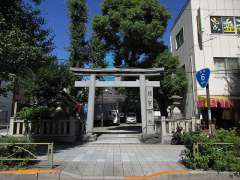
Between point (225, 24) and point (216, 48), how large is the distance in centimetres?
235

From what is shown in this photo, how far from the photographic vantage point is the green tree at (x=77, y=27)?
21.7m

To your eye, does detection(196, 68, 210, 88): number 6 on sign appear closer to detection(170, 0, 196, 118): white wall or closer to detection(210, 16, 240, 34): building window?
detection(170, 0, 196, 118): white wall

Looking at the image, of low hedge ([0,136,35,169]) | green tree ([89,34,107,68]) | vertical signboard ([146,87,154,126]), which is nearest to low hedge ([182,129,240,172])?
low hedge ([0,136,35,169])

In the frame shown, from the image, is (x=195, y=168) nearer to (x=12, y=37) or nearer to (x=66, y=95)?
(x=12, y=37)


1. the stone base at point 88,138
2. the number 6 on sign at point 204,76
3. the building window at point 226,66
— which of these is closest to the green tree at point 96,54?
the stone base at point 88,138

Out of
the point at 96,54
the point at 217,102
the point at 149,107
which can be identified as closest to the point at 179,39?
the point at 217,102

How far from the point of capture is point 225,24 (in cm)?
2180

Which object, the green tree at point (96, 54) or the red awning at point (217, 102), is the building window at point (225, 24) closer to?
the red awning at point (217, 102)

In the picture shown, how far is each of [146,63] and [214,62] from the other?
6.54 metres

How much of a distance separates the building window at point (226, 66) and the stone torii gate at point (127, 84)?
6255 mm

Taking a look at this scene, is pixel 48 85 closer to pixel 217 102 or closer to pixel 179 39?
pixel 217 102

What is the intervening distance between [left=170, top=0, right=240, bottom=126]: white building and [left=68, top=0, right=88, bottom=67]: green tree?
9401mm

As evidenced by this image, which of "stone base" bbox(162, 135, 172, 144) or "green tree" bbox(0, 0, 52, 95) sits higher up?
"green tree" bbox(0, 0, 52, 95)

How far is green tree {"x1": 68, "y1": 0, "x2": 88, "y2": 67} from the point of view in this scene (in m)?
21.7
